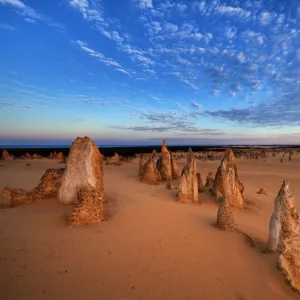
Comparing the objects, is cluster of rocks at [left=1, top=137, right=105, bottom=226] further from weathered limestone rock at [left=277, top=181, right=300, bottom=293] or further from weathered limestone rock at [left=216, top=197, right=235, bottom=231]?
weathered limestone rock at [left=277, top=181, right=300, bottom=293]

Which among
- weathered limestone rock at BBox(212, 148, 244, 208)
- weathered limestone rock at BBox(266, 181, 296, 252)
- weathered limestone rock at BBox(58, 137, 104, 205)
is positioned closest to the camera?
weathered limestone rock at BBox(266, 181, 296, 252)

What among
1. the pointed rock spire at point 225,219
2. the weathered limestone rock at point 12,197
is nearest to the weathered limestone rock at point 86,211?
the weathered limestone rock at point 12,197

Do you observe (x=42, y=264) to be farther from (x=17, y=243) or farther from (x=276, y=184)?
Answer: (x=276, y=184)

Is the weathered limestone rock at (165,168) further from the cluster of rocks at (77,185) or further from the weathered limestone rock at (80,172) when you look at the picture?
the weathered limestone rock at (80,172)

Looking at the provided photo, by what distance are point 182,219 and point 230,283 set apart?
12.3ft

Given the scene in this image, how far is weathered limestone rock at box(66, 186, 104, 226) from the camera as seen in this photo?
7438 mm

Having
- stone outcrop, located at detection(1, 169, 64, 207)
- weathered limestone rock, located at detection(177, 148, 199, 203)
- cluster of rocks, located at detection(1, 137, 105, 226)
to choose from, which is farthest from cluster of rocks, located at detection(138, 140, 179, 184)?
cluster of rocks, located at detection(1, 137, 105, 226)

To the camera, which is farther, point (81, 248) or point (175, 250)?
point (175, 250)

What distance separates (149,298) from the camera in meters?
4.69

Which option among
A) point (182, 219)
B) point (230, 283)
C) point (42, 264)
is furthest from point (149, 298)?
point (182, 219)

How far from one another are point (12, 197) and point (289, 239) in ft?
29.6

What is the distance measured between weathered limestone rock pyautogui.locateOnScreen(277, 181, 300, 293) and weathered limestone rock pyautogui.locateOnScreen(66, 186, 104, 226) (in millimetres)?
5021

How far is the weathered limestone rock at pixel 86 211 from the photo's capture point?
24.4 ft

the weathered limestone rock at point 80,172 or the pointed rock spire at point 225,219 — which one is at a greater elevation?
the weathered limestone rock at point 80,172
